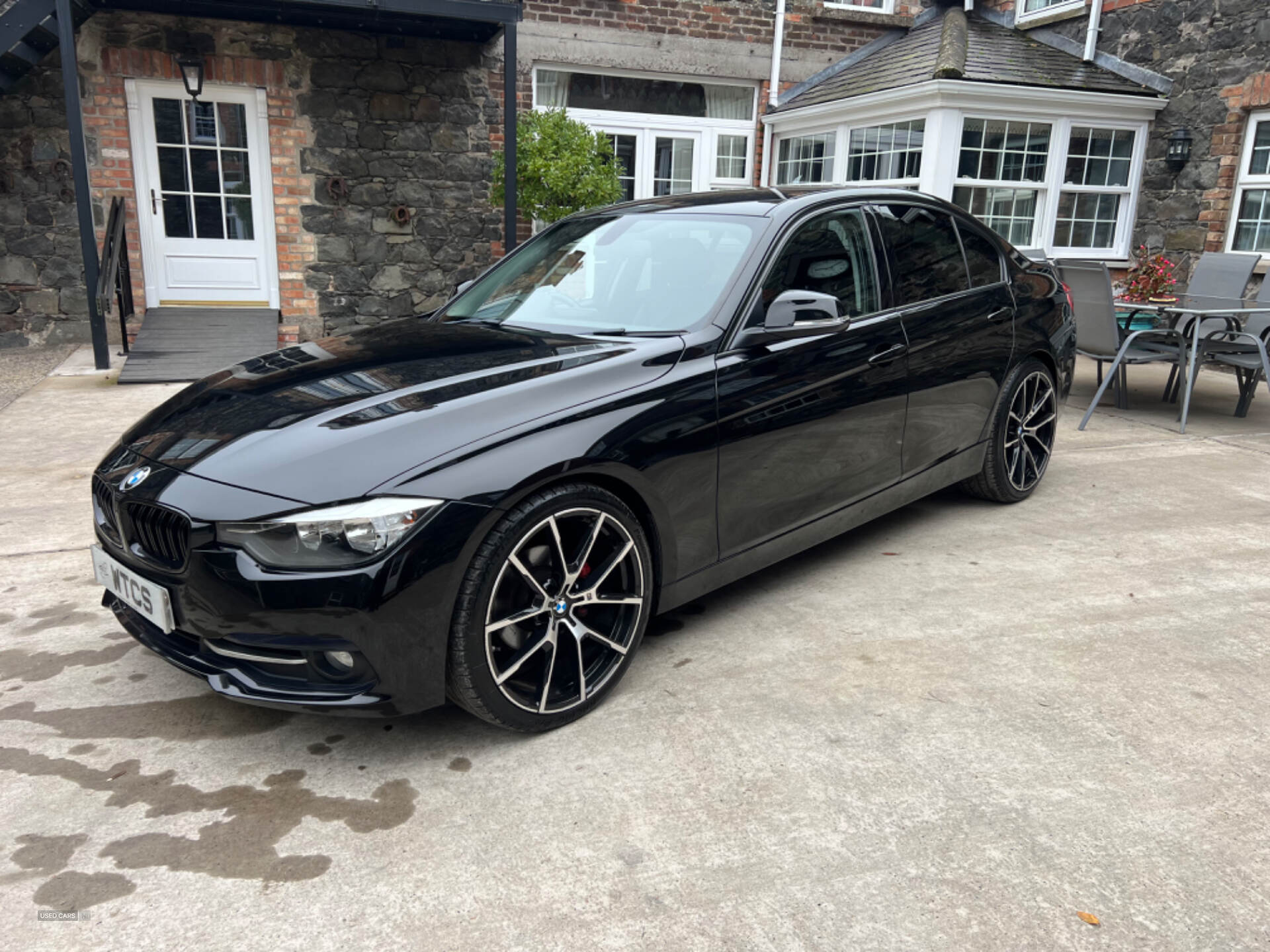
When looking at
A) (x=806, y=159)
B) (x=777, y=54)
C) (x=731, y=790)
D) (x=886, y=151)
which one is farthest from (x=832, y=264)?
(x=777, y=54)

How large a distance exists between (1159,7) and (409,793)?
11.5 meters

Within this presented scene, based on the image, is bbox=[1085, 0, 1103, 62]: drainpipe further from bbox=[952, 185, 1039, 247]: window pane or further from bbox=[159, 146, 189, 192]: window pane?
bbox=[159, 146, 189, 192]: window pane

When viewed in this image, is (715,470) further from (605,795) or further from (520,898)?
(520,898)

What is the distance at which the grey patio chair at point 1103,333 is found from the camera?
21.7ft

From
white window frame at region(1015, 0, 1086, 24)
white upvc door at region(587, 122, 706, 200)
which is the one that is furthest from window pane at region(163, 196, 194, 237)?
white window frame at region(1015, 0, 1086, 24)

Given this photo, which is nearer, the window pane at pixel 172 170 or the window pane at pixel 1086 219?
the window pane at pixel 172 170

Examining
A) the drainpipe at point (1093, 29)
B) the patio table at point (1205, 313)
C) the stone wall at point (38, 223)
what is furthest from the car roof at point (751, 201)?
the drainpipe at point (1093, 29)

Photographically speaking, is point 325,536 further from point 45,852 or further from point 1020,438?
point 1020,438

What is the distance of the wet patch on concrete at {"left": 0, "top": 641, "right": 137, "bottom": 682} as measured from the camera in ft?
9.73

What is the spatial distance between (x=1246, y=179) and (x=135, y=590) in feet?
35.4

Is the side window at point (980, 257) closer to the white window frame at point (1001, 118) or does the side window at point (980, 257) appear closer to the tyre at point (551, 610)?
the tyre at point (551, 610)

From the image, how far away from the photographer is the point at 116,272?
8695 mm

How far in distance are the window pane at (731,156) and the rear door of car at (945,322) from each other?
757 centimetres

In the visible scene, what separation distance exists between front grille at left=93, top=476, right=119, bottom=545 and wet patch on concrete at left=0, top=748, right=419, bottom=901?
2.04 feet
